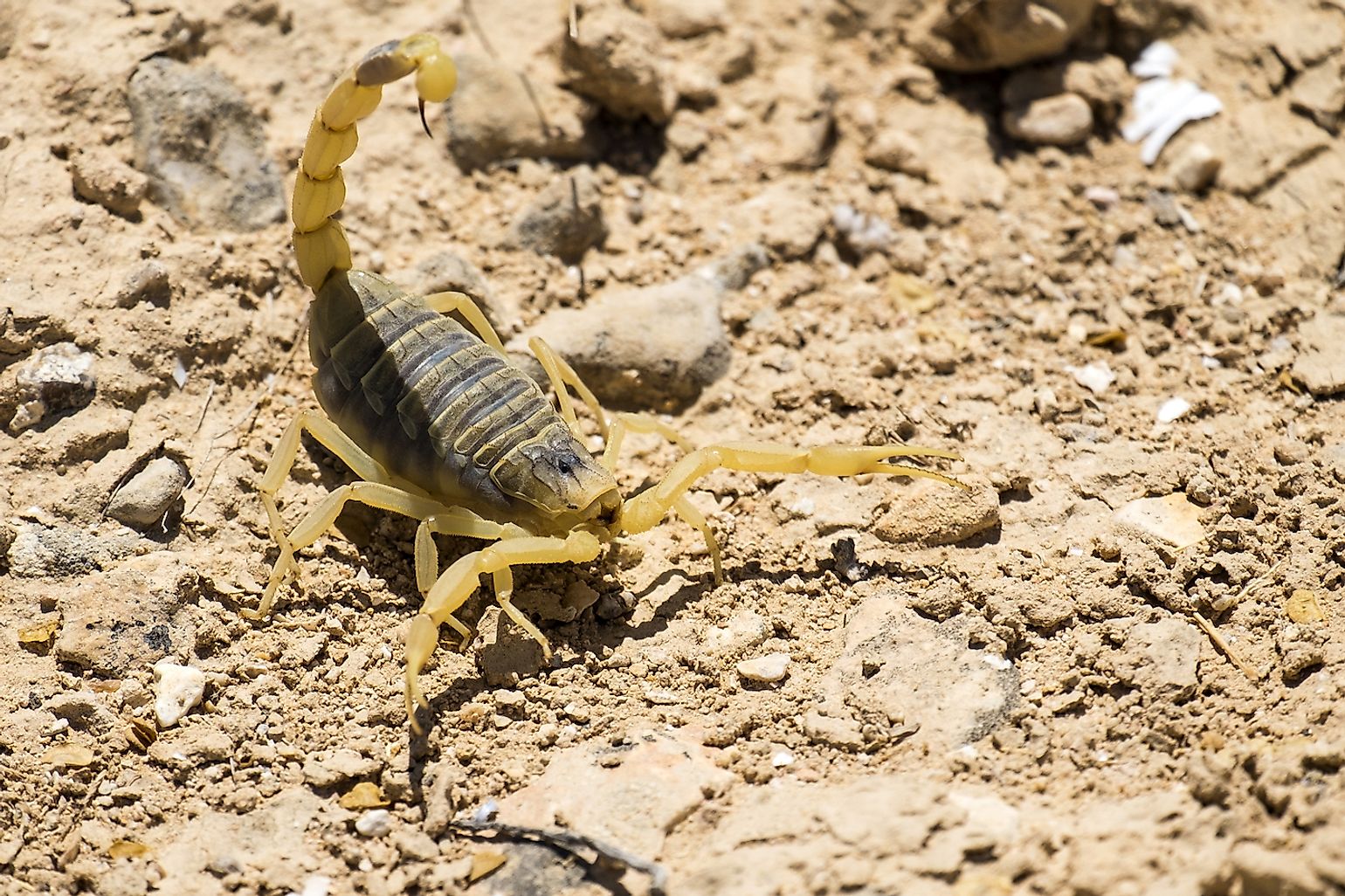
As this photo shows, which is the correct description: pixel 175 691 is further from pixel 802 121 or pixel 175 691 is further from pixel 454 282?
pixel 802 121

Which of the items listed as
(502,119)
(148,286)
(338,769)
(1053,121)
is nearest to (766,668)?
(338,769)

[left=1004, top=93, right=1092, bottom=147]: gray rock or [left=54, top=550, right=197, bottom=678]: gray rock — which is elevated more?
[left=1004, top=93, right=1092, bottom=147]: gray rock

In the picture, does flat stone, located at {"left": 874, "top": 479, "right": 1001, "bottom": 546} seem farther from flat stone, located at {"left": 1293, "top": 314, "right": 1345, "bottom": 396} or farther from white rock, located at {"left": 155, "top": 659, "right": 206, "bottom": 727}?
white rock, located at {"left": 155, "top": 659, "right": 206, "bottom": 727}

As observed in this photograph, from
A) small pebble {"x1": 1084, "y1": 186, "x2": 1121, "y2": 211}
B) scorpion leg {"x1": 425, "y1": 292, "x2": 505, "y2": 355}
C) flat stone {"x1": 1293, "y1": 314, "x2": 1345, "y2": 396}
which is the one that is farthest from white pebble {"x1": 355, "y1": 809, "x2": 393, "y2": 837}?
small pebble {"x1": 1084, "y1": 186, "x2": 1121, "y2": 211}

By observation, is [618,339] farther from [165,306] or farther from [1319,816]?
Answer: [1319,816]

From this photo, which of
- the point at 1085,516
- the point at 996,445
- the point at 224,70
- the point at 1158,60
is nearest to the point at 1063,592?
the point at 1085,516

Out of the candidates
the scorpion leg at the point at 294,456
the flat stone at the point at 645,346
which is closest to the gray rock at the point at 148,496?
the scorpion leg at the point at 294,456

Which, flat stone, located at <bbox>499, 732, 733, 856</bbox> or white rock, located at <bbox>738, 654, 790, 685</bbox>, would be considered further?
white rock, located at <bbox>738, 654, 790, 685</bbox>
